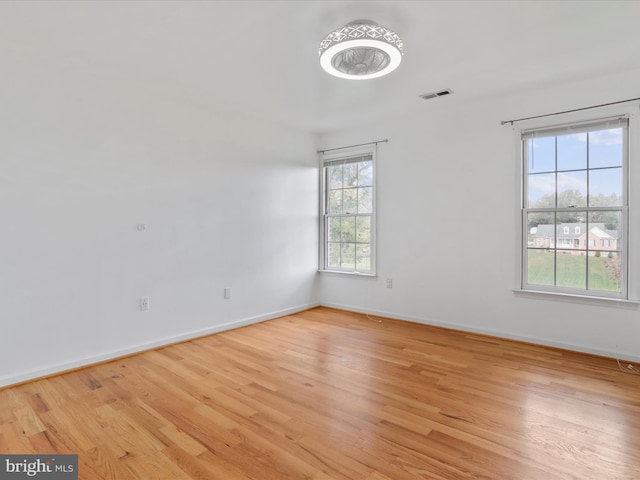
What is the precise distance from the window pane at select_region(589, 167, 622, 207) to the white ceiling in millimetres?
891

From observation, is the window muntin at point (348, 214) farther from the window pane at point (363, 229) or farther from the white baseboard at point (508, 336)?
the white baseboard at point (508, 336)

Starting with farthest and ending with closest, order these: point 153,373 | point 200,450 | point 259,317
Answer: point 259,317
point 153,373
point 200,450

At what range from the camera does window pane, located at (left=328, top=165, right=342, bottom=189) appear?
5.16 meters

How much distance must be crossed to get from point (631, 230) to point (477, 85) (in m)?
1.90

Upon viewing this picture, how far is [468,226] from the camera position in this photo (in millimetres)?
3969

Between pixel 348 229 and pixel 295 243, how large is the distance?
0.80m

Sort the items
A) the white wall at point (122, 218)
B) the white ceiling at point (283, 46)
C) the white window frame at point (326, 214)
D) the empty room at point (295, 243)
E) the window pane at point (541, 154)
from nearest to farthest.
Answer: the empty room at point (295, 243) → the white ceiling at point (283, 46) → the white wall at point (122, 218) → the window pane at point (541, 154) → the white window frame at point (326, 214)

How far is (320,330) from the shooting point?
4078 mm

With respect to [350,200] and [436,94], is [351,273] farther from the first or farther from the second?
[436,94]

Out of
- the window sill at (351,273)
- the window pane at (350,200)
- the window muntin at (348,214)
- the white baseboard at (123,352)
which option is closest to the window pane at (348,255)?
the window muntin at (348,214)

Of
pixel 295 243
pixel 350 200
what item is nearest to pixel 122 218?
pixel 295 243

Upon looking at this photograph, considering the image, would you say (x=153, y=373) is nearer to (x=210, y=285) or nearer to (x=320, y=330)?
(x=210, y=285)

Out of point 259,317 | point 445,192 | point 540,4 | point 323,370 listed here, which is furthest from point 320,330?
point 540,4

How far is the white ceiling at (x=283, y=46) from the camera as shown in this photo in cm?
222
